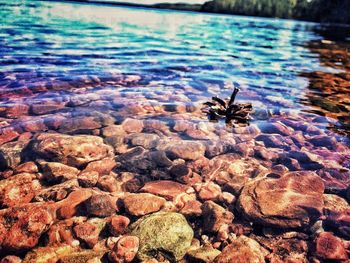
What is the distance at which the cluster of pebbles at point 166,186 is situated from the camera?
125 inches

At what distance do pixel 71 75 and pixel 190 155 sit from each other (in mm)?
6216

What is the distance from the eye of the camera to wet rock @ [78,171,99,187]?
13.6 feet

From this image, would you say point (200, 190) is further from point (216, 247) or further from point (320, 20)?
point (320, 20)

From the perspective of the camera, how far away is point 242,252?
122 inches

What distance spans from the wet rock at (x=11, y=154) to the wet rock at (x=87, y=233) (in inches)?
67.4

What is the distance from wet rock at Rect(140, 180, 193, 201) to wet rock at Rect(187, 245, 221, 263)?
2.96ft

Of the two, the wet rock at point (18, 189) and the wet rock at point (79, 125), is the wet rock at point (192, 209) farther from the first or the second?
the wet rock at point (79, 125)

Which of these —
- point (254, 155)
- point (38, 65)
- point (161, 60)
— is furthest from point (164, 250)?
point (161, 60)

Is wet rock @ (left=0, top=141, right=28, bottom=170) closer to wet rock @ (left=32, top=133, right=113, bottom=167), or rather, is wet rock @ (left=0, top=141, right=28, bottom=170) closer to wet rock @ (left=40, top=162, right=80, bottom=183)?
wet rock @ (left=32, top=133, right=113, bottom=167)

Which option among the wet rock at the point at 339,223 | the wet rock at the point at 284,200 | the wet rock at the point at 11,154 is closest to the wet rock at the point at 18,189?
the wet rock at the point at 11,154

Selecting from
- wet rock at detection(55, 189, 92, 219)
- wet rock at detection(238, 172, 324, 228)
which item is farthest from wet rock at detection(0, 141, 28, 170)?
wet rock at detection(238, 172, 324, 228)

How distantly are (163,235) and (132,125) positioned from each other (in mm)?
3085

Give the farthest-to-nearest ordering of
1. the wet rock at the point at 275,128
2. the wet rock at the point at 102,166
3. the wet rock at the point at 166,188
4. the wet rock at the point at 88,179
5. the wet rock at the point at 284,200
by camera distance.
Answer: the wet rock at the point at 275,128 < the wet rock at the point at 102,166 < the wet rock at the point at 88,179 < the wet rock at the point at 166,188 < the wet rock at the point at 284,200

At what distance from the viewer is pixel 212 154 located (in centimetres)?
504
